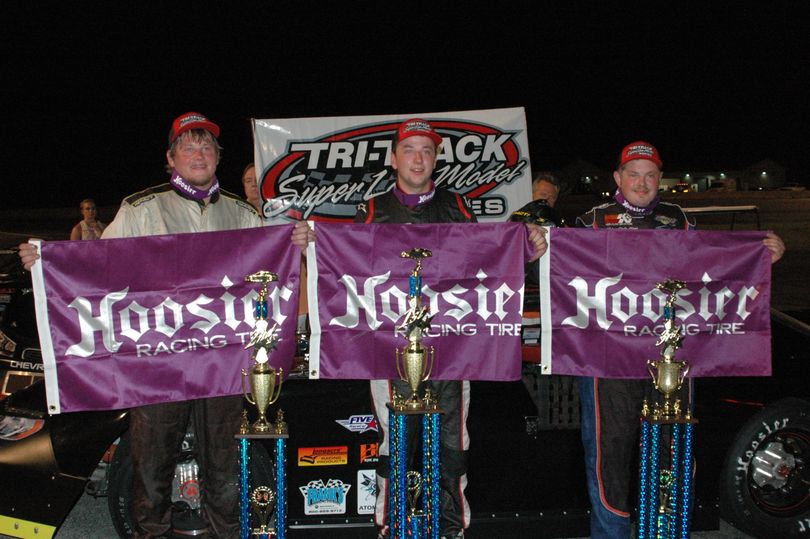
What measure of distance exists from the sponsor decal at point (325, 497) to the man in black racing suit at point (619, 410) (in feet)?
4.21

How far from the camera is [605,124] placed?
208 ft

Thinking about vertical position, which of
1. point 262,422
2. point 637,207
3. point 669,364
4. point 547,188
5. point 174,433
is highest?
point 547,188

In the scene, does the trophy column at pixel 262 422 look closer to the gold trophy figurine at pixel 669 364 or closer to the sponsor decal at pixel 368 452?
the sponsor decal at pixel 368 452

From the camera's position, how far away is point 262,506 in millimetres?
3879

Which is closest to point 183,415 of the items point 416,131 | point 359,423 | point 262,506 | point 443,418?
point 262,506

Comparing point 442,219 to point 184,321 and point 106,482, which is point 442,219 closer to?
point 184,321

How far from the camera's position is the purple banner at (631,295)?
3809 mm

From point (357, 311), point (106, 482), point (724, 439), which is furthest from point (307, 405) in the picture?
point (724, 439)

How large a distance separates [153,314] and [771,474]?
3.54 m

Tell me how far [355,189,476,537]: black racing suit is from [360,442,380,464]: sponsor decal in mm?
146

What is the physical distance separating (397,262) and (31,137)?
5368 centimetres

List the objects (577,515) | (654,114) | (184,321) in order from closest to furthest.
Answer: (184,321) < (577,515) < (654,114)

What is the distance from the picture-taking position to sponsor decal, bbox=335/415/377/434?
13.0ft

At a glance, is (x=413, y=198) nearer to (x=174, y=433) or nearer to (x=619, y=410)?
(x=619, y=410)
